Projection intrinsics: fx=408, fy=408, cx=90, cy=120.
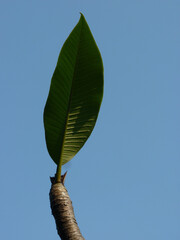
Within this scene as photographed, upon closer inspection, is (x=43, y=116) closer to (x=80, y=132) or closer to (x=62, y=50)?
(x=80, y=132)

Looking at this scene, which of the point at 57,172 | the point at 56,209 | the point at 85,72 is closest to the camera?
the point at 56,209

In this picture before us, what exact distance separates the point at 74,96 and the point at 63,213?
0.51 m

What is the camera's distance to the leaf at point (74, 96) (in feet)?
5.50

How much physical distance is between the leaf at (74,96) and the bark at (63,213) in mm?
170

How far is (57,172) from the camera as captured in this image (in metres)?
1.61

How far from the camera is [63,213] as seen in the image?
4.74ft

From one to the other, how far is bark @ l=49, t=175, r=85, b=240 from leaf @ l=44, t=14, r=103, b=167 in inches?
6.7

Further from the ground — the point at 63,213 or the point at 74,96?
the point at 74,96

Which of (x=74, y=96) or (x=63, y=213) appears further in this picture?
(x=74, y=96)

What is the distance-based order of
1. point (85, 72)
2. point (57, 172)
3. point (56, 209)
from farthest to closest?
point (85, 72)
point (57, 172)
point (56, 209)

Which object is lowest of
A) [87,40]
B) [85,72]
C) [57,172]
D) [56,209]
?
[56,209]

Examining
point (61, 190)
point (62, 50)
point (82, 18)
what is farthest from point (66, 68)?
point (61, 190)

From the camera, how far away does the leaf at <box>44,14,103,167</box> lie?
66.0 inches

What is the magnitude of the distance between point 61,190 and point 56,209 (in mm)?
88
